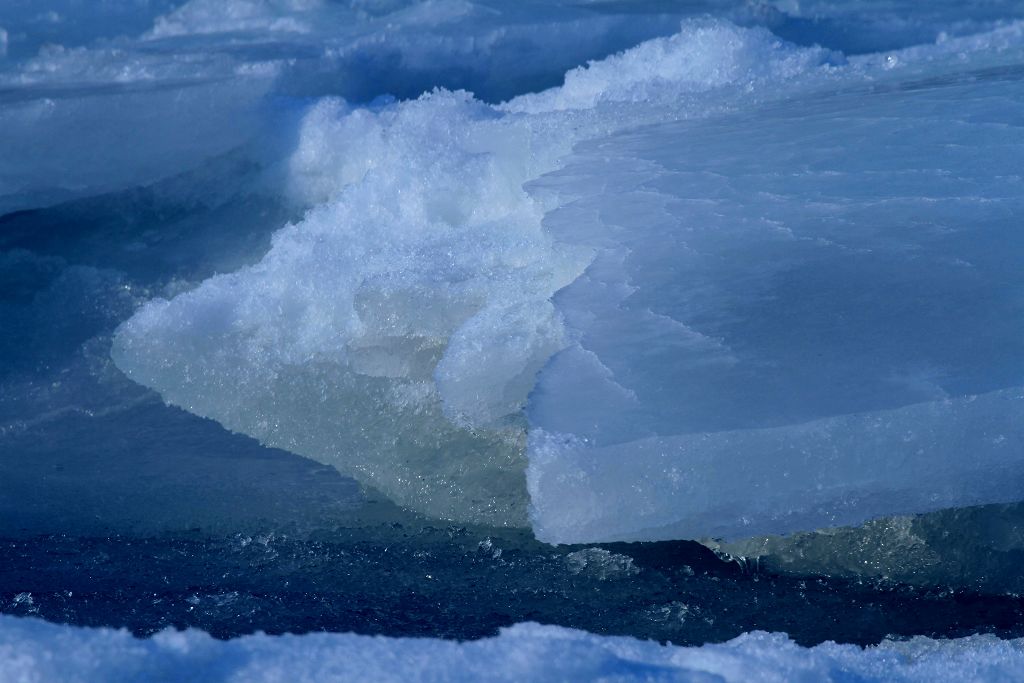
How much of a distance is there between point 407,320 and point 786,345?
3.07ft

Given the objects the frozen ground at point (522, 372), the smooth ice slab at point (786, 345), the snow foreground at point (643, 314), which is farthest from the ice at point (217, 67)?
the smooth ice slab at point (786, 345)

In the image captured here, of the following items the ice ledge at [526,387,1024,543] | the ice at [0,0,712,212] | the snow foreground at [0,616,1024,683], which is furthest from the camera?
the ice at [0,0,712,212]

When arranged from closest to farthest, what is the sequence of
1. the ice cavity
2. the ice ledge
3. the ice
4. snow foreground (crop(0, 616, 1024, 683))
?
snow foreground (crop(0, 616, 1024, 683)) < the ice ledge < the ice cavity < the ice

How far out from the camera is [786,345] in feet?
6.69

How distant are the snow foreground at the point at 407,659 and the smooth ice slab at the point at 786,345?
0.48 meters

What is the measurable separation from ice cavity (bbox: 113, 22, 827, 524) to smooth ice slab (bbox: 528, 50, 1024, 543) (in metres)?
0.19

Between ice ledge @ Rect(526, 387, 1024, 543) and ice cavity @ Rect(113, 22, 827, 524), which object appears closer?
ice ledge @ Rect(526, 387, 1024, 543)

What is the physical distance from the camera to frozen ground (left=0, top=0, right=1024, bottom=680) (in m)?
1.78

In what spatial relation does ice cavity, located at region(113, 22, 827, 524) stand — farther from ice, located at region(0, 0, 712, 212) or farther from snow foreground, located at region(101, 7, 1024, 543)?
ice, located at region(0, 0, 712, 212)

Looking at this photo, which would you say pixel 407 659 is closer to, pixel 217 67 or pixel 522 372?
pixel 522 372

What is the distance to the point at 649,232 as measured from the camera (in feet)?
8.55

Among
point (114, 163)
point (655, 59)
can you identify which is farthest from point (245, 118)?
point (655, 59)

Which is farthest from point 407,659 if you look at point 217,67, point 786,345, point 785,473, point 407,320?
point 217,67

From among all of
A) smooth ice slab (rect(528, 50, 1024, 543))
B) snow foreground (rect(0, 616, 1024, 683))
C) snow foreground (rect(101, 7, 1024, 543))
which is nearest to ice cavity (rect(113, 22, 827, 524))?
snow foreground (rect(101, 7, 1024, 543))
